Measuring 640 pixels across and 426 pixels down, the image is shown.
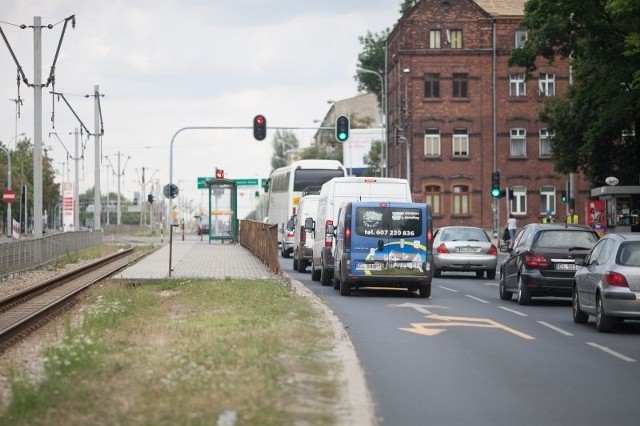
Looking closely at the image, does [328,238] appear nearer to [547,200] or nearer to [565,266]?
[565,266]

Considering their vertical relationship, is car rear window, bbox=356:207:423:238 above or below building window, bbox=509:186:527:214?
below

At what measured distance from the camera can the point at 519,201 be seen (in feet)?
275

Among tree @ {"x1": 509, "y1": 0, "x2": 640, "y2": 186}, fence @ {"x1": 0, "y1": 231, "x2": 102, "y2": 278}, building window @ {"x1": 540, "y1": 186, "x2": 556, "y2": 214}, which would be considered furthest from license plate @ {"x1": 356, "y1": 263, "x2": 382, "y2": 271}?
building window @ {"x1": 540, "y1": 186, "x2": 556, "y2": 214}

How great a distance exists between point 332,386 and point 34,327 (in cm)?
987

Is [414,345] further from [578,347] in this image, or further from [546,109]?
[546,109]

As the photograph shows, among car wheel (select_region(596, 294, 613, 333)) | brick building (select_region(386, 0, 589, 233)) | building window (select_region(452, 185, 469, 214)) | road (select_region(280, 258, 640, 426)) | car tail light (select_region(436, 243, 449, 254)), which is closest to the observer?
road (select_region(280, 258, 640, 426))

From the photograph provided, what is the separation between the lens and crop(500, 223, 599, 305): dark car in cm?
2472

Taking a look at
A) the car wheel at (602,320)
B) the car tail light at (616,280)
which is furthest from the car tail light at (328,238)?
the car tail light at (616,280)

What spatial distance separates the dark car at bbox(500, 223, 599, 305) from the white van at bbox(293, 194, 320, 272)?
14.5 meters

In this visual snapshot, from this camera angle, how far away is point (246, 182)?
101 metres

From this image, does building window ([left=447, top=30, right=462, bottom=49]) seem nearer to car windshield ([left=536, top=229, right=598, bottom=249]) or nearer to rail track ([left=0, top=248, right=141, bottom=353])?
rail track ([left=0, top=248, right=141, bottom=353])

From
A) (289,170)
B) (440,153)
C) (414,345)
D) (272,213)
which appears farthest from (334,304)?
(440,153)

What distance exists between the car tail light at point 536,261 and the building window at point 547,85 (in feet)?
200

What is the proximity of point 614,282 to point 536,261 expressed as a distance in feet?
20.0
